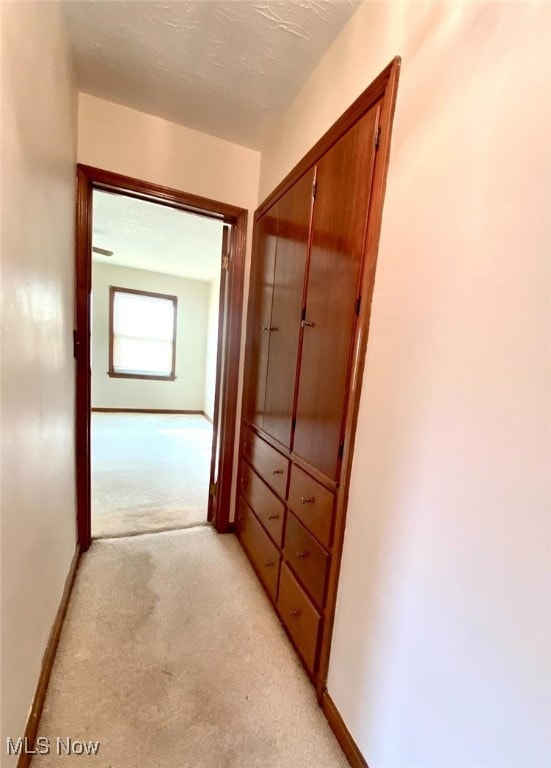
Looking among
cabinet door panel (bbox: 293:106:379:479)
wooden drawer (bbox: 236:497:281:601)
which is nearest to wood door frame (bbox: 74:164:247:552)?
wooden drawer (bbox: 236:497:281:601)

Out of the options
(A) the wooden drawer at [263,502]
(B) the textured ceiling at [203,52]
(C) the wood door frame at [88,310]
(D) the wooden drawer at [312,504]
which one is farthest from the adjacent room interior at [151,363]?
(D) the wooden drawer at [312,504]

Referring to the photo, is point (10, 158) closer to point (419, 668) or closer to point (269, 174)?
point (269, 174)

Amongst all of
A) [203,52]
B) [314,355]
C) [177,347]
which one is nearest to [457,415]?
[314,355]

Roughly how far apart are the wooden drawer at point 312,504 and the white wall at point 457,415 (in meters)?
0.12

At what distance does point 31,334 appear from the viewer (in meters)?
0.98

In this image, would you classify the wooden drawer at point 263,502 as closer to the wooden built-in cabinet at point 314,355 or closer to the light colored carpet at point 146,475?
the wooden built-in cabinet at point 314,355

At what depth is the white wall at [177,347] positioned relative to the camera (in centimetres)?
530

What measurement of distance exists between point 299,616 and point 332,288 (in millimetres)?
1338

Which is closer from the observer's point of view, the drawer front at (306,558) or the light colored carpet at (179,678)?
the light colored carpet at (179,678)

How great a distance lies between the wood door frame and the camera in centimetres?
171

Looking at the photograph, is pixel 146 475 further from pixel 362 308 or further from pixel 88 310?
pixel 362 308

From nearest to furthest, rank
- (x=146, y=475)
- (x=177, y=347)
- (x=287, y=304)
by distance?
1. (x=287, y=304)
2. (x=146, y=475)
3. (x=177, y=347)

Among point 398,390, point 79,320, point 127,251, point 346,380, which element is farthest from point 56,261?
point 127,251

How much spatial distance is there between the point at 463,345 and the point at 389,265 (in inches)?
14.0
